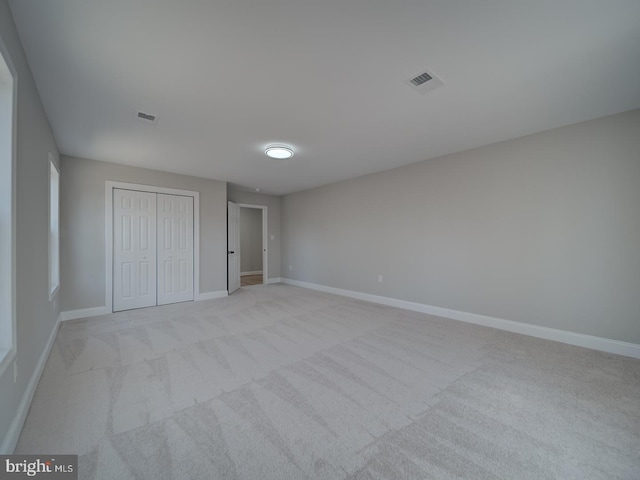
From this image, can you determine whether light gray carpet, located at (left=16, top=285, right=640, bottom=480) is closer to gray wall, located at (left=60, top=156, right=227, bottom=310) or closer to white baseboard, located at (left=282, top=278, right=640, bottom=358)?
white baseboard, located at (left=282, top=278, right=640, bottom=358)

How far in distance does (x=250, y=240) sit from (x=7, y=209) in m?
7.46

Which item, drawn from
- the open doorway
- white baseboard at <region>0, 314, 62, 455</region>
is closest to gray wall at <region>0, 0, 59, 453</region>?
white baseboard at <region>0, 314, 62, 455</region>

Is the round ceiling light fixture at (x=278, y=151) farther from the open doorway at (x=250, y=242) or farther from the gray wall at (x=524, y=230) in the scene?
the open doorway at (x=250, y=242)

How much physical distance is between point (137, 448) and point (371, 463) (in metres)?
1.35

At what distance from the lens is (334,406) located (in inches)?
71.6

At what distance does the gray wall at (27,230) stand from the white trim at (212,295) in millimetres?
2621

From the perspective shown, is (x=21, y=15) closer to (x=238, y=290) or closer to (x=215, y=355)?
(x=215, y=355)

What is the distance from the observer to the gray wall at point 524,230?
8.74 feet

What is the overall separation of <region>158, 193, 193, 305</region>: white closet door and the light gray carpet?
1.55 m

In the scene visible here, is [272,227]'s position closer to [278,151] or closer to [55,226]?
[278,151]

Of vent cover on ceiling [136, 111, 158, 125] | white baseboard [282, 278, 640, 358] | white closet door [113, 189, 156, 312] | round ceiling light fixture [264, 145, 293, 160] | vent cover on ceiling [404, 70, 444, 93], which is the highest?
vent cover on ceiling [136, 111, 158, 125]

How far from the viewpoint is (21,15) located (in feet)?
4.89

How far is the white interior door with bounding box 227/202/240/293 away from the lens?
19.0ft

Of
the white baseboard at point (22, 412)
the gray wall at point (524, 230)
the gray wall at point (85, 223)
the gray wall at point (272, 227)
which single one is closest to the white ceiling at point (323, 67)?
the gray wall at point (524, 230)
